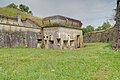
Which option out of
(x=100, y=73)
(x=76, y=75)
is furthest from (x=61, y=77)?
(x=100, y=73)

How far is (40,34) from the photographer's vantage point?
34.3 metres

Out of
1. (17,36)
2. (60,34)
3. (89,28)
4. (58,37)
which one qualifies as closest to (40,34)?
(58,37)

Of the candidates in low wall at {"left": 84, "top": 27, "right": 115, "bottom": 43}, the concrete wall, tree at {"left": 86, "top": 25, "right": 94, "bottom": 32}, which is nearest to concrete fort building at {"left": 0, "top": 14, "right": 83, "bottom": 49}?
the concrete wall

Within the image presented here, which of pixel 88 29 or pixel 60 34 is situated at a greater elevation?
pixel 88 29

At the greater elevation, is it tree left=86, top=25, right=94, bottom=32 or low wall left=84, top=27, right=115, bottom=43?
tree left=86, top=25, right=94, bottom=32

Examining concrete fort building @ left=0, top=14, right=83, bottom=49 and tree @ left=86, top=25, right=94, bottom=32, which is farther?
tree @ left=86, top=25, right=94, bottom=32

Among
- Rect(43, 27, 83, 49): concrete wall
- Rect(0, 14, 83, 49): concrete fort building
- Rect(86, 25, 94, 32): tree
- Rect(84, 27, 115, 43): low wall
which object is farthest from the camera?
Rect(86, 25, 94, 32): tree

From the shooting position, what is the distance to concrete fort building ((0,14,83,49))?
1105 inches

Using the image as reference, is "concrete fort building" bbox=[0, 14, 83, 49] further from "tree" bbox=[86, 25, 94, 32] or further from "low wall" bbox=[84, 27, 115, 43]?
"tree" bbox=[86, 25, 94, 32]

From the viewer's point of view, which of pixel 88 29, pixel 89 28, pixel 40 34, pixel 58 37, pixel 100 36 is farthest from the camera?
pixel 89 28

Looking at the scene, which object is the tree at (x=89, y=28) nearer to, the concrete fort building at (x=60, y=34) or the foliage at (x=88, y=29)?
the foliage at (x=88, y=29)

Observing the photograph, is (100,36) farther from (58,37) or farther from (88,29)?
(58,37)

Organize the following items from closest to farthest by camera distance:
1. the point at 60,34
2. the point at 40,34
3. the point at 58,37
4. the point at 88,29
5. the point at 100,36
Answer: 1. the point at 58,37
2. the point at 60,34
3. the point at 40,34
4. the point at 100,36
5. the point at 88,29

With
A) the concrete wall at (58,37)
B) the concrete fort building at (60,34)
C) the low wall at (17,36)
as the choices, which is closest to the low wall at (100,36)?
the concrete fort building at (60,34)
